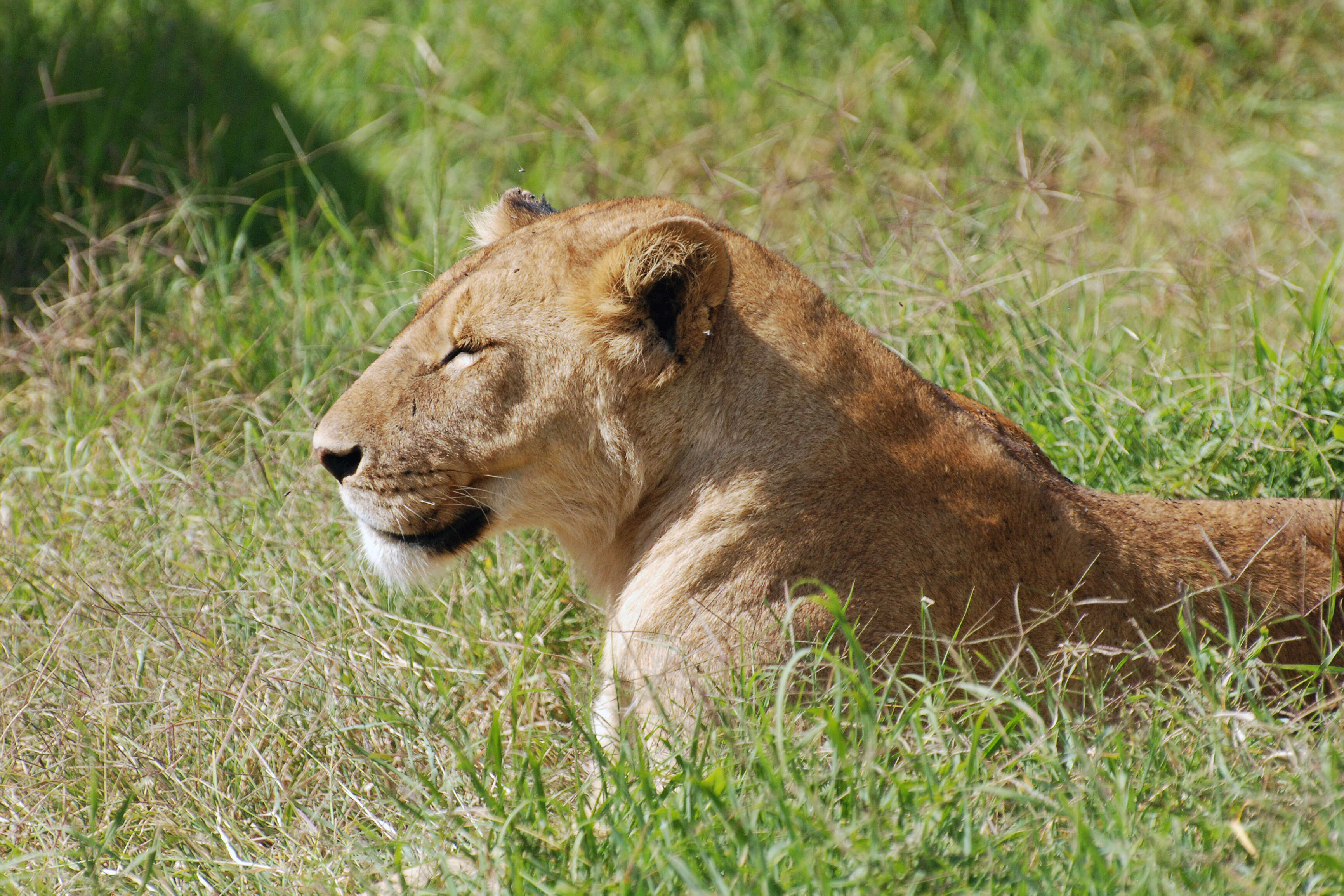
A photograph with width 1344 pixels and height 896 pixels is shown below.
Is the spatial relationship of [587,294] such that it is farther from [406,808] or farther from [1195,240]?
[1195,240]

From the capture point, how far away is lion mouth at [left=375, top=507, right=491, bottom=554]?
2.79m

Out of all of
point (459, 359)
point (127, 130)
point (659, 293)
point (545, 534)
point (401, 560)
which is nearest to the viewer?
point (659, 293)

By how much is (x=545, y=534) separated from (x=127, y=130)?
3.66 m

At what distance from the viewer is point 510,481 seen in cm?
274

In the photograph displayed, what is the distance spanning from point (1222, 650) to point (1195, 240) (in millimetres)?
2691

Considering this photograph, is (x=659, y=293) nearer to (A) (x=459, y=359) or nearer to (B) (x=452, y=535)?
(A) (x=459, y=359)

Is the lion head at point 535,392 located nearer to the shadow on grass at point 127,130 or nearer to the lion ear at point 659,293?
the lion ear at point 659,293

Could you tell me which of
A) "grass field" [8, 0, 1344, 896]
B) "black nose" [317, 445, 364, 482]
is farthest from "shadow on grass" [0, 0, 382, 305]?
"black nose" [317, 445, 364, 482]

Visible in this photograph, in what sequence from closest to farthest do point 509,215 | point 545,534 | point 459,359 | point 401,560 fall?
point 459,359, point 401,560, point 509,215, point 545,534

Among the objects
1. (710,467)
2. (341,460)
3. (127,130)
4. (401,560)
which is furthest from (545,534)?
(127,130)

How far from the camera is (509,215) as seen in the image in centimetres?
316

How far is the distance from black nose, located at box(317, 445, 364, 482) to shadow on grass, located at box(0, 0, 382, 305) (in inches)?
105

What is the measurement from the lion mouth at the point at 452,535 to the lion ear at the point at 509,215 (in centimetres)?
71

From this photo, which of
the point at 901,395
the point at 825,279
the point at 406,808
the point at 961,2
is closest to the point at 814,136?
the point at 961,2
